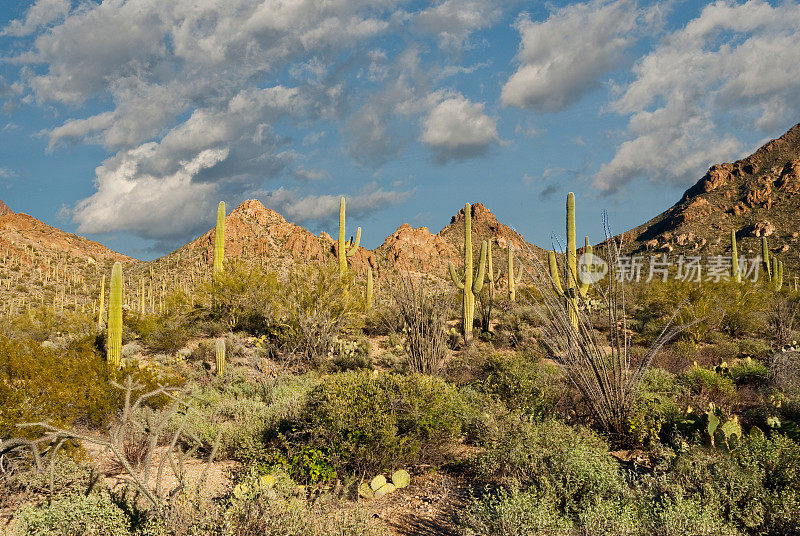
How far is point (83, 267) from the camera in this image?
159 feet

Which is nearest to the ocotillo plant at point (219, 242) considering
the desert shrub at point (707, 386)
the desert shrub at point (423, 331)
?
the desert shrub at point (423, 331)

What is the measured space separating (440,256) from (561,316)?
5082cm

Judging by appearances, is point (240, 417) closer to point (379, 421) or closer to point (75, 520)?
point (379, 421)

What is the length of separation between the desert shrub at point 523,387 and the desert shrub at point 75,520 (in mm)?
5001

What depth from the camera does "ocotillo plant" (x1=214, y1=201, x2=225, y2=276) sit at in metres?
18.2

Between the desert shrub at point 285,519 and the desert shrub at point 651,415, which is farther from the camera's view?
the desert shrub at point 651,415

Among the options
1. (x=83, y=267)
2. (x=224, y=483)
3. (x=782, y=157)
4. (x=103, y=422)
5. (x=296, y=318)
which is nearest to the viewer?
(x=224, y=483)

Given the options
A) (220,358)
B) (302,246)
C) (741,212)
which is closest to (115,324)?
(220,358)

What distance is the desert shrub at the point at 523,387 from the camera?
24.0ft

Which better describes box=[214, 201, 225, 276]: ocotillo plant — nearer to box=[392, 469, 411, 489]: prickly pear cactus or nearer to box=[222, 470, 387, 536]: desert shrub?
box=[392, 469, 411, 489]: prickly pear cactus

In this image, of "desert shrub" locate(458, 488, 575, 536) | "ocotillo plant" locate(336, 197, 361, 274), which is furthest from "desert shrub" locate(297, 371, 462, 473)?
"ocotillo plant" locate(336, 197, 361, 274)

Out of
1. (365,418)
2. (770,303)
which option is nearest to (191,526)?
(365,418)

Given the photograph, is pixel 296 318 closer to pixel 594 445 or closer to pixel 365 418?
pixel 365 418

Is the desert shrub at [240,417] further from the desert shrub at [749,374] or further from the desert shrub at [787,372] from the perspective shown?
the desert shrub at [749,374]
